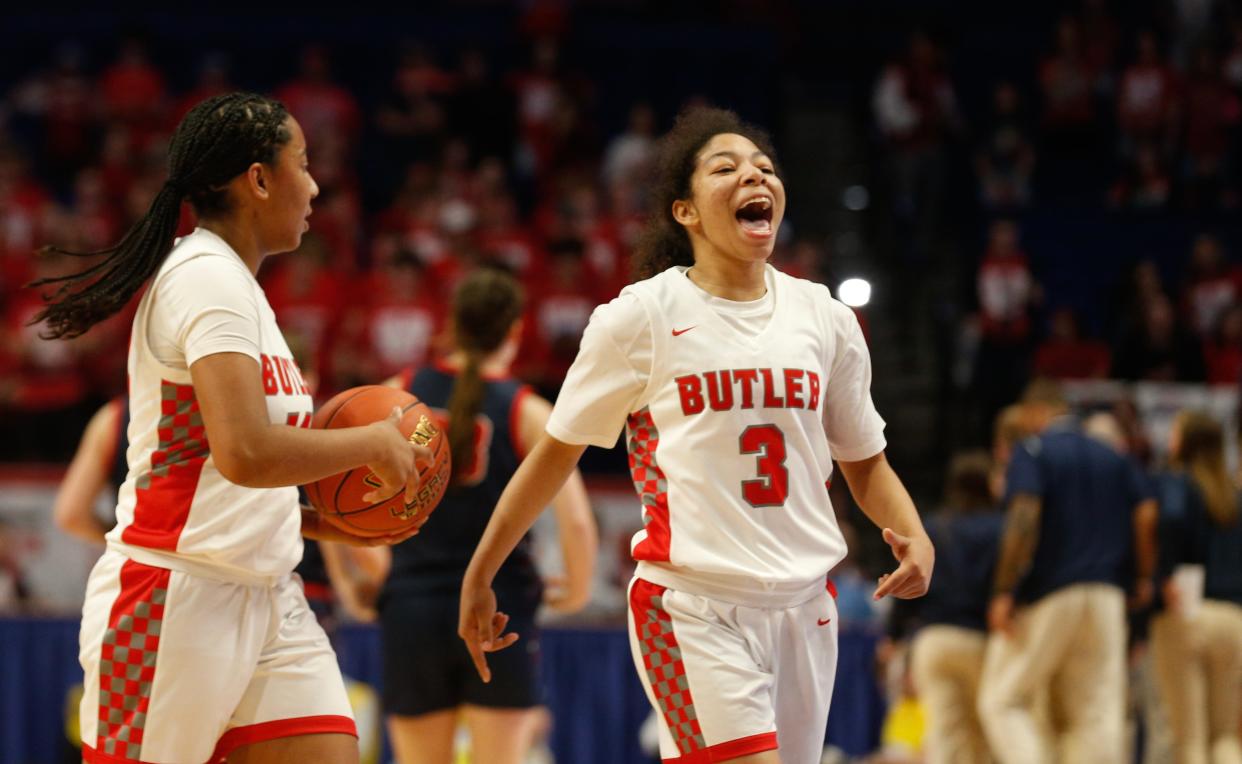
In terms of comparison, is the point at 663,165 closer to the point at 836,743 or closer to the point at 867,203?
the point at 836,743

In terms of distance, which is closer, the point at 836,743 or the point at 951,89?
the point at 836,743

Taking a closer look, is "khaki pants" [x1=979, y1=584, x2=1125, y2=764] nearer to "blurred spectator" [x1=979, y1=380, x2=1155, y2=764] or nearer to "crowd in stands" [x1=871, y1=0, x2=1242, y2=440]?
"blurred spectator" [x1=979, y1=380, x2=1155, y2=764]

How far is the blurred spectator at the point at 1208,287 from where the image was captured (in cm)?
1245

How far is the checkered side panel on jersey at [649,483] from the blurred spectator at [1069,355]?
826cm

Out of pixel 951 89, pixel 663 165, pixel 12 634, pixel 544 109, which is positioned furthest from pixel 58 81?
pixel 663 165

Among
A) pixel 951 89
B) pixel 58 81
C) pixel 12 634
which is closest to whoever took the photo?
pixel 12 634

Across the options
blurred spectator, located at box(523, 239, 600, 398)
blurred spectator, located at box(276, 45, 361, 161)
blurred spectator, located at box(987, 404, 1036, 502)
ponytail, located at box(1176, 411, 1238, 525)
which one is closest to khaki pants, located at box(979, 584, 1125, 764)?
blurred spectator, located at box(987, 404, 1036, 502)

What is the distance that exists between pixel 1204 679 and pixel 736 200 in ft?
18.8

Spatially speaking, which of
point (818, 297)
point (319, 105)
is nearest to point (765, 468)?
point (818, 297)

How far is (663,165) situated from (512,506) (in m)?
0.99

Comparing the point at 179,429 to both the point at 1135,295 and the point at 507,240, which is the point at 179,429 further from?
the point at 1135,295

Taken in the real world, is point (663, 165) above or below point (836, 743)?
above

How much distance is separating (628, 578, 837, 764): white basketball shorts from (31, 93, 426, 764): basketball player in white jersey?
2.22 feet

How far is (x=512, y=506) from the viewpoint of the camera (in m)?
3.77
